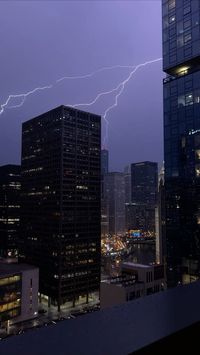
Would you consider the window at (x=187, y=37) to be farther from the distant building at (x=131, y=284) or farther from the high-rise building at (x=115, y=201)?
the high-rise building at (x=115, y=201)

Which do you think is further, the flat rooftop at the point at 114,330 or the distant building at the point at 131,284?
the distant building at the point at 131,284

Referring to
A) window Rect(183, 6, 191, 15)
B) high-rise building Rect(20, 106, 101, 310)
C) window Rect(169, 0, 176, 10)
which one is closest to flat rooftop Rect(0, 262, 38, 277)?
high-rise building Rect(20, 106, 101, 310)

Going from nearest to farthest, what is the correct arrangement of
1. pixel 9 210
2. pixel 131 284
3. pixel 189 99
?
pixel 189 99, pixel 131 284, pixel 9 210

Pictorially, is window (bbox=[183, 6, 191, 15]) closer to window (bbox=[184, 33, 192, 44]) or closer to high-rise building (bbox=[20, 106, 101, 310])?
window (bbox=[184, 33, 192, 44])

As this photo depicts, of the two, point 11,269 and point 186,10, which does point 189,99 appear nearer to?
point 186,10

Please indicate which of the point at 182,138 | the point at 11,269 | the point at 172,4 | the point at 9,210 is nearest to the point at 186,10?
the point at 172,4

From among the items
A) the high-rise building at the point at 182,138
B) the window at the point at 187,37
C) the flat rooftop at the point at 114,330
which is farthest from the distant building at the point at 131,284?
the flat rooftop at the point at 114,330
